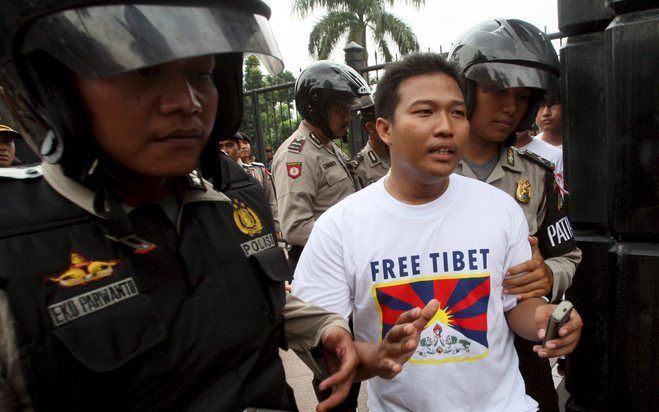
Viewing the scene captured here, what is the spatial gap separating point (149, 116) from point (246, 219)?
43 cm

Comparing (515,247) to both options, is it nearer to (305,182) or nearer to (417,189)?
(417,189)

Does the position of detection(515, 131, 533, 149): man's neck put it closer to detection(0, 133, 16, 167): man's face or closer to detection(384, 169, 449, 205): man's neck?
detection(384, 169, 449, 205): man's neck

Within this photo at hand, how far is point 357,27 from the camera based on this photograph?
18.8m

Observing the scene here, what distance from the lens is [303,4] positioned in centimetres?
1786

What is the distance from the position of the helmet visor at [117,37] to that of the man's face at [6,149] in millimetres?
2565

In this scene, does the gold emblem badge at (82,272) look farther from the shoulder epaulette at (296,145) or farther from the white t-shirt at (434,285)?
the shoulder epaulette at (296,145)

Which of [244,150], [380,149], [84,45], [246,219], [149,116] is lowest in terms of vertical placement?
[244,150]

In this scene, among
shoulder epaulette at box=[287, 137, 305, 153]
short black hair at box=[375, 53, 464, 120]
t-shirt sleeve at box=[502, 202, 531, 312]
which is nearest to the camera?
t-shirt sleeve at box=[502, 202, 531, 312]

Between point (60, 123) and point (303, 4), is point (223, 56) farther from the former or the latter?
point (303, 4)

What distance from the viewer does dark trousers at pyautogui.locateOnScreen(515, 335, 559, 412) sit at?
1.94 meters

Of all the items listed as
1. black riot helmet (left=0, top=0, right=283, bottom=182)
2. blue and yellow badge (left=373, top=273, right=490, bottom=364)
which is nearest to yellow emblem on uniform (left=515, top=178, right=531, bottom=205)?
blue and yellow badge (left=373, top=273, right=490, bottom=364)

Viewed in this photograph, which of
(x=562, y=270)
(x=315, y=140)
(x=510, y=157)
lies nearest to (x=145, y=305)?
(x=562, y=270)

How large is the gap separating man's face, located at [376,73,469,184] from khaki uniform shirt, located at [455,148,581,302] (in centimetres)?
49

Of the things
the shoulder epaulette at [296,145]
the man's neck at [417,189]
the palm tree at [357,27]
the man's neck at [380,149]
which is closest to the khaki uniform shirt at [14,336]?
the man's neck at [417,189]
